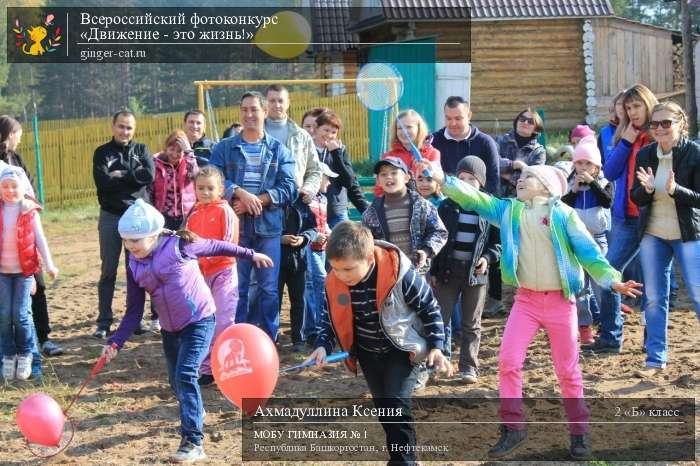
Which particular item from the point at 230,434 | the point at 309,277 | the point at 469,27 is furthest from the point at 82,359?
the point at 469,27

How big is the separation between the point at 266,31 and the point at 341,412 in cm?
2216

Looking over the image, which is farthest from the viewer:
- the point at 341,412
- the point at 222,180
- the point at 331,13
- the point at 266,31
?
the point at 331,13

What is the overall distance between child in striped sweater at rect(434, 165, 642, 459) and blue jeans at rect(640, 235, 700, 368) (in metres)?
1.60

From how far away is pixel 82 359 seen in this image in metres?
7.85

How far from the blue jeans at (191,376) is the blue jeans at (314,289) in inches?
105

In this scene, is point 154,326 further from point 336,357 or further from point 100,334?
point 336,357

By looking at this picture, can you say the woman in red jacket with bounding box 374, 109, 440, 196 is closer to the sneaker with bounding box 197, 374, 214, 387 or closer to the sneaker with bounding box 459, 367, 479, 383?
the sneaker with bounding box 459, 367, 479, 383

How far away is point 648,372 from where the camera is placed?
6672mm

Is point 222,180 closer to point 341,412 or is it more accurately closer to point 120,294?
point 341,412

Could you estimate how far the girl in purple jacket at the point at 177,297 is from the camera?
17.1ft

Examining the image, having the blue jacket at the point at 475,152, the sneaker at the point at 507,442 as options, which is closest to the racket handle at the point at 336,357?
the sneaker at the point at 507,442

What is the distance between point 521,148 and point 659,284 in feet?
8.21

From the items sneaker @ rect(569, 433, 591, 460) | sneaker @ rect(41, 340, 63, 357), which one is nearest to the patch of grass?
sneaker @ rect(41, 340, 63, 357)

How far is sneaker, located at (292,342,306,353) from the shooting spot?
25.6 feet
